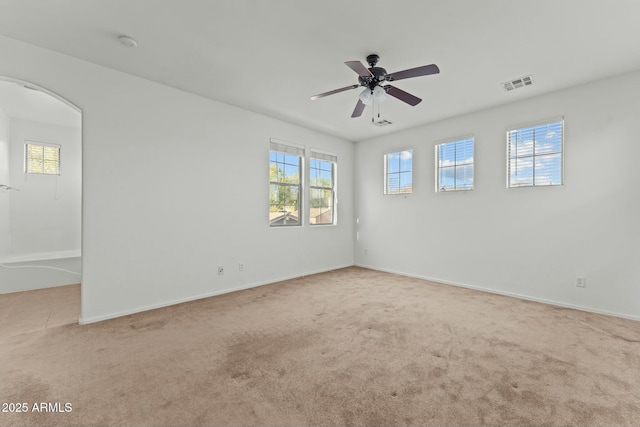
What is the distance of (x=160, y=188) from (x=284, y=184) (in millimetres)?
2099

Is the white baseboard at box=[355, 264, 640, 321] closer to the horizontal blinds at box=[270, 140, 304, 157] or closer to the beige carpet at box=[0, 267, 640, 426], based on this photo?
the beige carpet at box=[0, 267, 640, 426]

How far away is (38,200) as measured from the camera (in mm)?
5168

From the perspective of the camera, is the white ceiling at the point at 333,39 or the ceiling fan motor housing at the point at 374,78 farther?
the ceiling fan motor housing at the point at 374,78

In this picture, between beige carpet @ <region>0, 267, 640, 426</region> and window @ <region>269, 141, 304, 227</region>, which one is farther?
window @ <region>269, 141, 304, 227</region>

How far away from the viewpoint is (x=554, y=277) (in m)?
3.72

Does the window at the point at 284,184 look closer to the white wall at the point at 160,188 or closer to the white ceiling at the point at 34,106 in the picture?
the white wall at the point at 160,188

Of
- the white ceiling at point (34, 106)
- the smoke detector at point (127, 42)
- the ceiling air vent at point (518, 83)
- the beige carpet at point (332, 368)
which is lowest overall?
the beige carpet at point (332, 368)

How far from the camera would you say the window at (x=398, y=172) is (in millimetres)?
5402

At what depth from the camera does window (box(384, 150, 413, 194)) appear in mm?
5402

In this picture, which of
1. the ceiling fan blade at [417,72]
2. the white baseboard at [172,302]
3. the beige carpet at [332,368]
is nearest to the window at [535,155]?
the beige carpet at [332,368]

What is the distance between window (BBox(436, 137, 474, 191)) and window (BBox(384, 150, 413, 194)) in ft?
1.83

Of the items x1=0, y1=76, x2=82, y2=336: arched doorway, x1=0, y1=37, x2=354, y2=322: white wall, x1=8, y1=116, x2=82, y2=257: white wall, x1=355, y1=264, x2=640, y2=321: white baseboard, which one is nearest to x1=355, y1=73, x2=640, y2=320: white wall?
x1=355, y1=264, x2=640, y2=321: white baseboard

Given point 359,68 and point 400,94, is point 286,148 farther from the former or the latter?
point 359,68

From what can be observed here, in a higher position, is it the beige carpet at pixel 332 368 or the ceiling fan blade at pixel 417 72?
the ceiling fan blade at pixel 417 72
